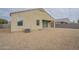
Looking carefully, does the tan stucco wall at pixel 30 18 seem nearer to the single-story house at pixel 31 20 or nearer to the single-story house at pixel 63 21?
the single-story house at pixel 31 20

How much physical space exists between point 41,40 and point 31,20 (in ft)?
1.47

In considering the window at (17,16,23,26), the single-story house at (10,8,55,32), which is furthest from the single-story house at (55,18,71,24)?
the window at (17,16,23,26)

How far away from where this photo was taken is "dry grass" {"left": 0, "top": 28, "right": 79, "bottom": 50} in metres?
6.48

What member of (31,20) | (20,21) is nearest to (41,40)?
(31,20)

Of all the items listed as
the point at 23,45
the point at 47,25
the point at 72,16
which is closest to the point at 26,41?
the point at 23,45

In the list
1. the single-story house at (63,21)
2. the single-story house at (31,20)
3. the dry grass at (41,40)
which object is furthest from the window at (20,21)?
the single-story house at (63,21)

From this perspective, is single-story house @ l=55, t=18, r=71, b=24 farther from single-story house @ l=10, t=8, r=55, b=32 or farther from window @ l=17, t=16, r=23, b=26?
window @ l=17, t=16, r=23, b=26

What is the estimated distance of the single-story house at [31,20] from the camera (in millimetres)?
6516

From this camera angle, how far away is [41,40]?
6504mm

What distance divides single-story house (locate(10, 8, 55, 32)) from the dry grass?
126mm
